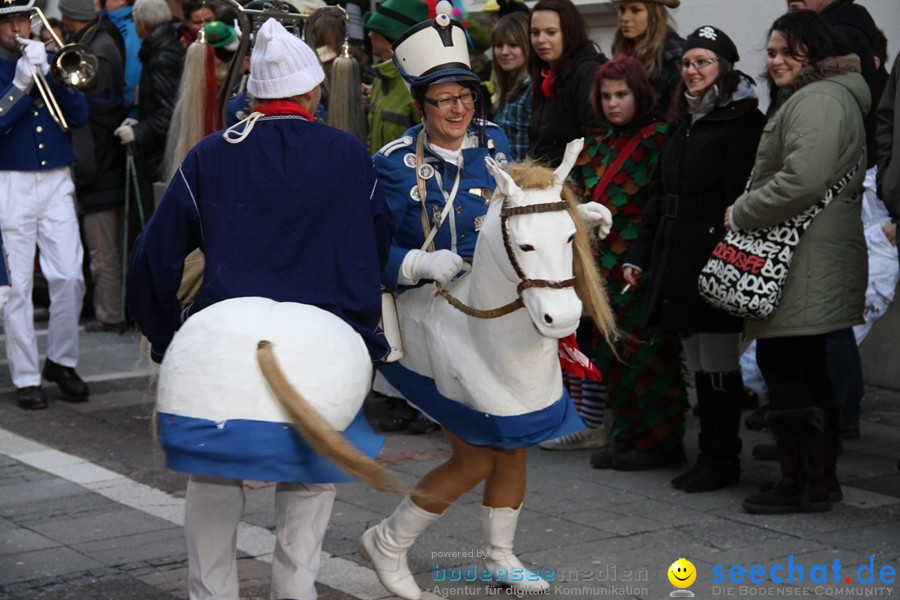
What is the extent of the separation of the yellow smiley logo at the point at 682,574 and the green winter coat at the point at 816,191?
1194mm

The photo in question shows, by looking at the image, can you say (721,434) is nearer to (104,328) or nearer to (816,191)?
(816,191)

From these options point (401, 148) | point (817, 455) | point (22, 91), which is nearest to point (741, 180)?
point (817, 455)

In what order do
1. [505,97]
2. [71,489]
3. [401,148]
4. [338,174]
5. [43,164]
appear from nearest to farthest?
[338,174]
[401,148]
[71,489]
[505,97]
[43,164]

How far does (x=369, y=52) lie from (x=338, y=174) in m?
7.05

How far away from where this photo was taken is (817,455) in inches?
249

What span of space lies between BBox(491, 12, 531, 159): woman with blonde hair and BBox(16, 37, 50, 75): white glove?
2.66 metres

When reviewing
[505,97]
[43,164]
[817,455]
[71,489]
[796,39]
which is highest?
[796,39]

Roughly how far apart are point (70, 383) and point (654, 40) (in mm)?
4215

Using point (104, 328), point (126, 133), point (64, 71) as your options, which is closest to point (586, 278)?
point (64, 71)

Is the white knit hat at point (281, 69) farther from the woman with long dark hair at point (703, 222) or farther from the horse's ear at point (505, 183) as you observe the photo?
the woman with long dark hair at point (703, 222)

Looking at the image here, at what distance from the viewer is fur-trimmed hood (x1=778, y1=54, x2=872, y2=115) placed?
6.12 metres

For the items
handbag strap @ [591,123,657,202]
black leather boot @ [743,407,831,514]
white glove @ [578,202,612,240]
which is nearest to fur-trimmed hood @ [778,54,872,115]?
handbag strap @ [591,123,657,202]

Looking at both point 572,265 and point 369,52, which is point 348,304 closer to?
point 572,265

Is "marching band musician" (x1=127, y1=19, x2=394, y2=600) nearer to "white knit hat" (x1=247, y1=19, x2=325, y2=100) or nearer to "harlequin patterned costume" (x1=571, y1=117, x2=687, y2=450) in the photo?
"white knit hat" (x1=247, y1=19, x2=325, y2=100)
